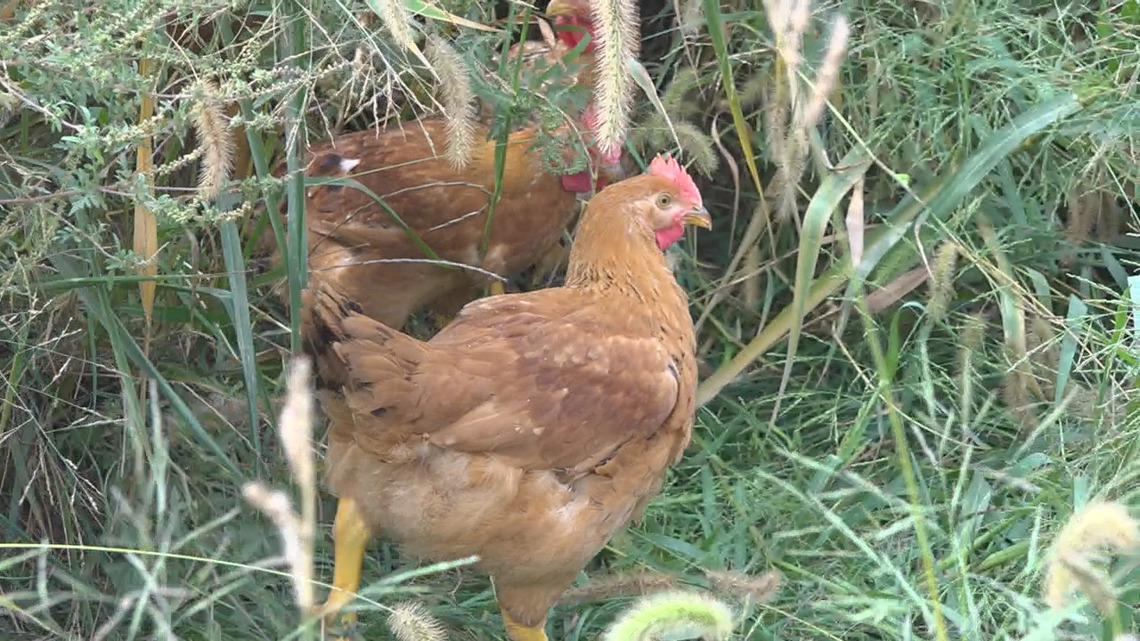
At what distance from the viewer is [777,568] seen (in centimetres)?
216

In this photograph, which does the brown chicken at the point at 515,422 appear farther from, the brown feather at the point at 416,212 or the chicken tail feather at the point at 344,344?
the brown feather at the point at 416,212

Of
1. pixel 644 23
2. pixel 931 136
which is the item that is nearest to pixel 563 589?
pixel 931 136

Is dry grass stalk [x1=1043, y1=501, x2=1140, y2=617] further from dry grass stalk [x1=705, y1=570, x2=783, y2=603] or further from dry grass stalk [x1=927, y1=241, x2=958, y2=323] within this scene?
dry grass stalk [x1=927, y1=241, x2=958, y2=323]

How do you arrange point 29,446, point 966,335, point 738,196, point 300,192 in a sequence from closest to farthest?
1. point 300,192
2. point 29,446
3. point 966,335
4. point 738,196

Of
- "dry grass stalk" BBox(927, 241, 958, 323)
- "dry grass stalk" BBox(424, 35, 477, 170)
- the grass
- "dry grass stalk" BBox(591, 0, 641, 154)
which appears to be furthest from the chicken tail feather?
"dry grass stalk" BBox(927, 241, 958, 323)

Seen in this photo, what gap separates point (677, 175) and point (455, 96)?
52cm

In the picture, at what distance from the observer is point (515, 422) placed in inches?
72.6

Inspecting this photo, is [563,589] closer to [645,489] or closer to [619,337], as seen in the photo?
[645,489]

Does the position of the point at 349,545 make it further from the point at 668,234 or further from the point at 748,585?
the point at 668,234

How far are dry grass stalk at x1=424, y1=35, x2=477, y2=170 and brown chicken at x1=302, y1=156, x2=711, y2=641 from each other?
25 centimetres

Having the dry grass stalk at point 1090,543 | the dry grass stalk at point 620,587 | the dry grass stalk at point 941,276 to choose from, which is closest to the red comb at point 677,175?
the dry grass stalk at point 941,276

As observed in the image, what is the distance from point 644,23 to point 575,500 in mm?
1173

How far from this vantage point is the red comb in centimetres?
220

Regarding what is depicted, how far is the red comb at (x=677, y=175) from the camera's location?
2.20 metres
